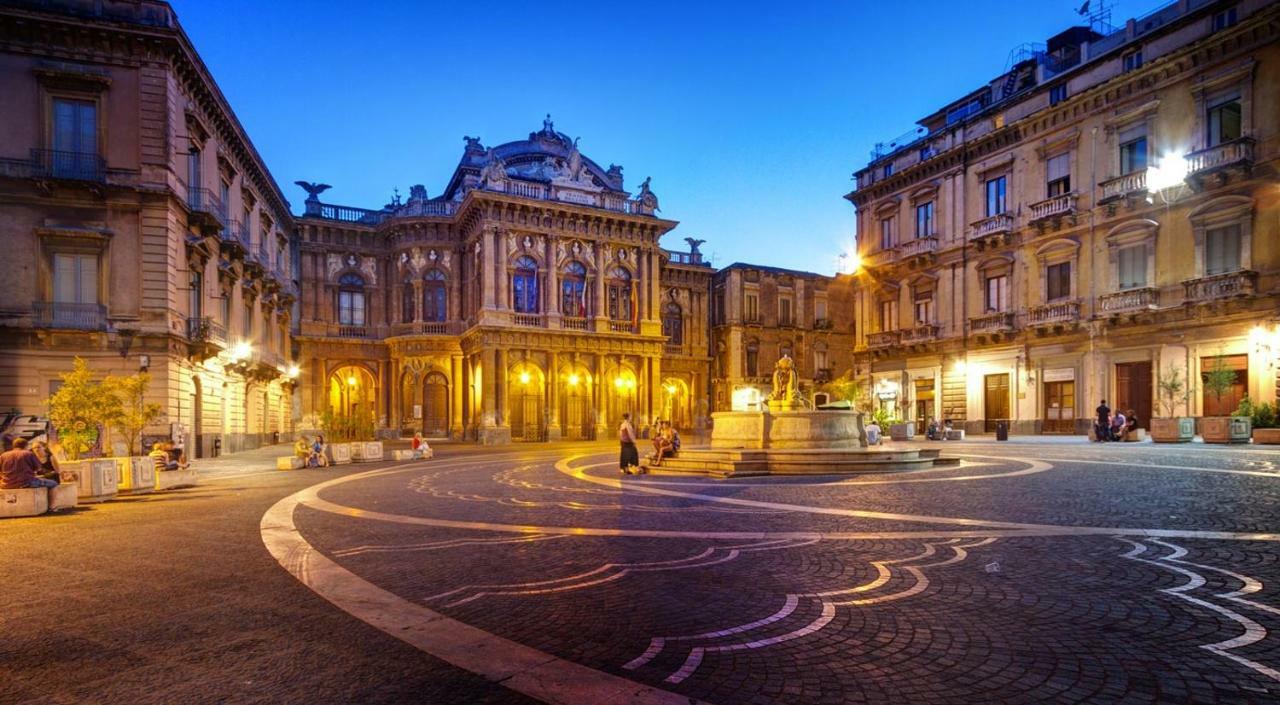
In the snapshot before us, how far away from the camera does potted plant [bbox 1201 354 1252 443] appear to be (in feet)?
71.3

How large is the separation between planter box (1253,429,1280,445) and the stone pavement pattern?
46.3 feet

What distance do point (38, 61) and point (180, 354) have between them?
31.6 ft

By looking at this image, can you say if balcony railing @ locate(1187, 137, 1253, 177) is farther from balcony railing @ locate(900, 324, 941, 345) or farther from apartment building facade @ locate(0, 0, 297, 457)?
apartment building facade @ locate(0, 0, 297, 457)

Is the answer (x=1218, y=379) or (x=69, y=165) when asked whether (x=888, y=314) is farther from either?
(x=69, y=165)

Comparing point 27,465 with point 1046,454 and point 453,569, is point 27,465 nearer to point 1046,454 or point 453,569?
point 453,569

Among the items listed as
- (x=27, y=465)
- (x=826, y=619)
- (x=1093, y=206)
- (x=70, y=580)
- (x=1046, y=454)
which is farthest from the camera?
(x=1093, y=206)

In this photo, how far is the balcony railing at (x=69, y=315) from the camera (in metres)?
20.9

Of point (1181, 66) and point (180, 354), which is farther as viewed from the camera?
point (1181, 66)

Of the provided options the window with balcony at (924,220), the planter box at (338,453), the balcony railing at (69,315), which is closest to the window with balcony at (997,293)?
the window with balcony at (924,220)

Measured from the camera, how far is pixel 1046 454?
20156 mm

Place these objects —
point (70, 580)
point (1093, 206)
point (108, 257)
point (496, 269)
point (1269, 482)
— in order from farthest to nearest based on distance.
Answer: point (496, 269) → point (1093, 206) → point (108, 257) → point (1269, 482) → point (70, 580)

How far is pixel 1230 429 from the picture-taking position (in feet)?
71.5

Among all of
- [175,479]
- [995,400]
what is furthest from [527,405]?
[995,400]

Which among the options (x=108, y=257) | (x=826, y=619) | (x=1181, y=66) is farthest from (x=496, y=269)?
(x=826, y=619)
